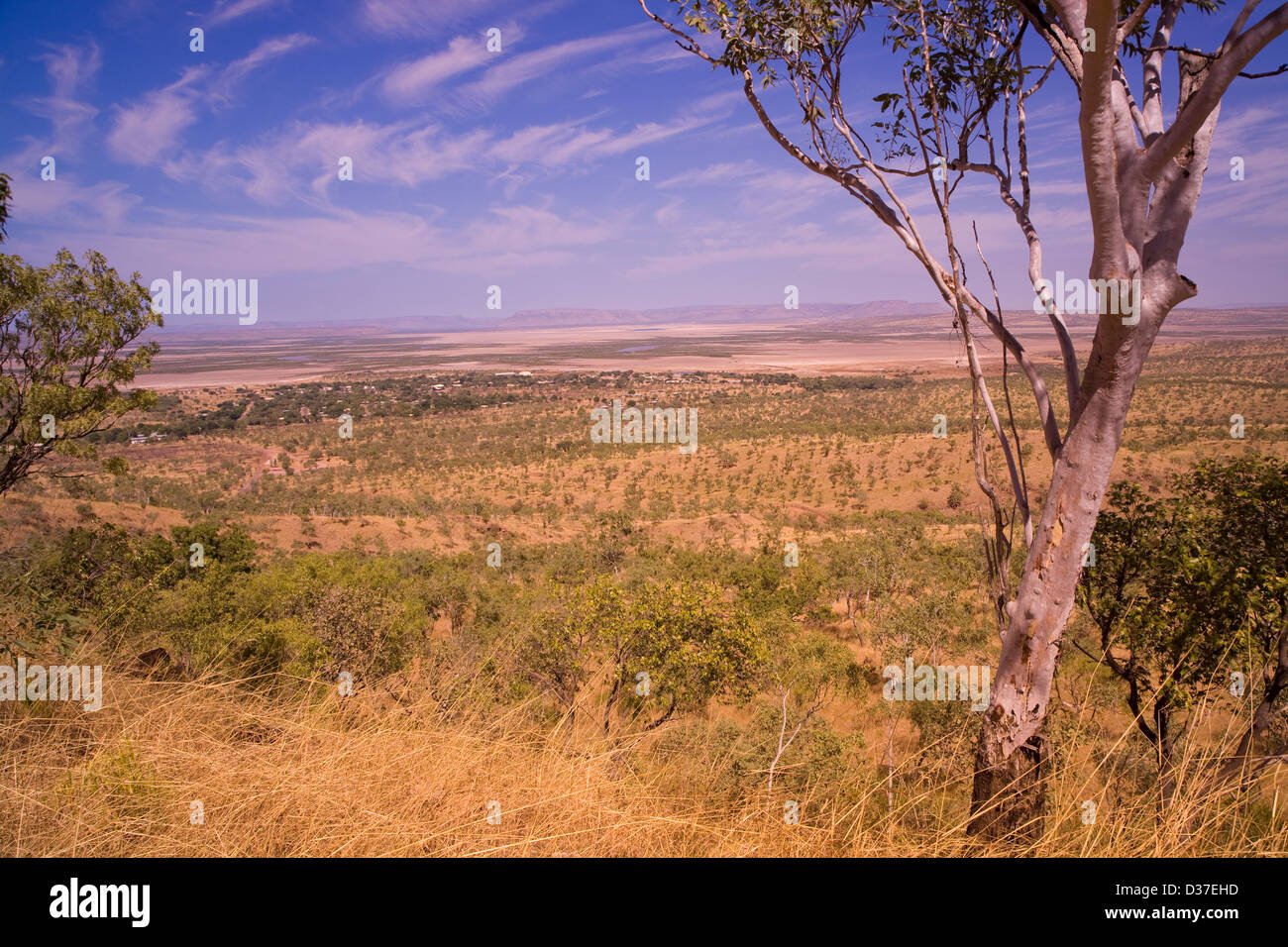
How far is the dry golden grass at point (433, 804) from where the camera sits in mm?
2510

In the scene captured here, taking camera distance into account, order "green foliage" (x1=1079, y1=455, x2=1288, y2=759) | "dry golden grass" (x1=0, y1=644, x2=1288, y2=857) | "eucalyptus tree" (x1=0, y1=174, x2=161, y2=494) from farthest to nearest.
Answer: "eucalyptus tree" (x1=0, y1=174, x2=161, y2=494) < "green foliage" (x1=1079, y1=455, x2=1288, y2=759) < "dry golden grass" (x1=0, y1=644, x2=1288, y2=857)

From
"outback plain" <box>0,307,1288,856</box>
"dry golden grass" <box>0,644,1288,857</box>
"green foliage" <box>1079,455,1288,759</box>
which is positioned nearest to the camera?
"dry golden grass" <box>0,644,1288,857</box>

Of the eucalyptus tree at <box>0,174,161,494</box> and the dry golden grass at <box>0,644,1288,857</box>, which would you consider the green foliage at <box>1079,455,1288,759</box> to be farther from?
the eucalyptus tree at <box>0,174,161,494</box>

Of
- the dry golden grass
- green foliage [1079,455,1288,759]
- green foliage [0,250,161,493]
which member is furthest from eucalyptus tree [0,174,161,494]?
green foliage [1079,455,1288,759]

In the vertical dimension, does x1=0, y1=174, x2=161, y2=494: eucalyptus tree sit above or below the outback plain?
above

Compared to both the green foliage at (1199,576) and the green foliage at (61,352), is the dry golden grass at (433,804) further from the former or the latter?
the green foliage at (61,352)

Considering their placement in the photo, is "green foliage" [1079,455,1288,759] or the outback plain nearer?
the outback plain

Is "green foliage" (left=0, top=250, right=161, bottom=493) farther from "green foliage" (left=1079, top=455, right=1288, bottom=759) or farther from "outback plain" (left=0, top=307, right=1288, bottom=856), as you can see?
"green foliage" (left=1079, top=455, right=1288, bottom=759)

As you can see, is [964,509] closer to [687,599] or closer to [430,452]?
[687,599]

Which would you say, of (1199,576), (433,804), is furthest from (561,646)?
(1199,576)

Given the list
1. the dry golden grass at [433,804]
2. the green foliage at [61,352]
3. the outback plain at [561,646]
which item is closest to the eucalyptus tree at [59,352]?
the green foliage at [61,352]

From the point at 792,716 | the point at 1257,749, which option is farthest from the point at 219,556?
the point at 1257,749

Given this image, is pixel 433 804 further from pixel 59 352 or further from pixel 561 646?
pixel 59 352

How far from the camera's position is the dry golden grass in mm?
2510
